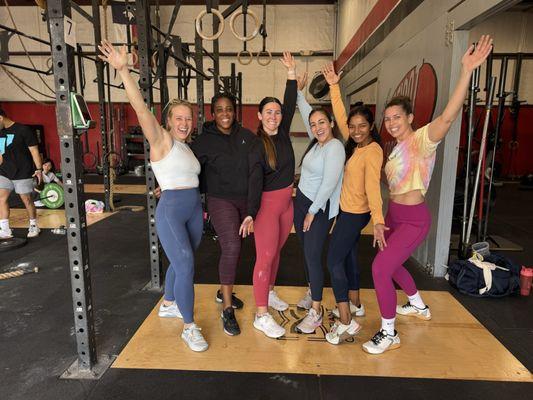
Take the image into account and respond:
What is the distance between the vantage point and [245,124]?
1149 centimetres

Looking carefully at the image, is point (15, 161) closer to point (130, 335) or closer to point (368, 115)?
point (130, 335)

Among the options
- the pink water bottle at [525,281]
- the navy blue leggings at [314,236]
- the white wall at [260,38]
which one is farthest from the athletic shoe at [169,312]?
the white wall at [260,38]

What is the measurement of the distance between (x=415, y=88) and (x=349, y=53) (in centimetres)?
492

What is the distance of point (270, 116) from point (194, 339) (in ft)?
4.57

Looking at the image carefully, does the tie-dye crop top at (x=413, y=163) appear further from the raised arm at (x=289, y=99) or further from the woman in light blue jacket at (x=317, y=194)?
the raised arm at (x=289, y=99)

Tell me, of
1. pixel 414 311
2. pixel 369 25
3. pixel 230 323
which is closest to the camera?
pixel 230 323

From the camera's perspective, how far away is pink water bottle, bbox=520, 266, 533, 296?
2865 millimetres

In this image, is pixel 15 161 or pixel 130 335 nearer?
pixel 130 335

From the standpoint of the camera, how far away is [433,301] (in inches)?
109

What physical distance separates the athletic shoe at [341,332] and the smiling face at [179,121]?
1487 mm

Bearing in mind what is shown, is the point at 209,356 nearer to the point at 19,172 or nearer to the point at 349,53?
the point at 19,172

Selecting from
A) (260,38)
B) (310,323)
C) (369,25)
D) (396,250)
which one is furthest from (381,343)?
(260,38)

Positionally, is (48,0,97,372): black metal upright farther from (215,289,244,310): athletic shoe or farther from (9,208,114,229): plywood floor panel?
(9,208,114,229): plywood floor panel

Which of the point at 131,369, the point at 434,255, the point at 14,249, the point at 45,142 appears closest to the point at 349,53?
the point at 434,255
